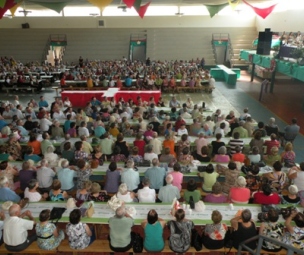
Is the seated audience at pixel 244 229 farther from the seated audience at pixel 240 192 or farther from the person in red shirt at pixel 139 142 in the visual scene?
the person in red shirt at pixel 139 142

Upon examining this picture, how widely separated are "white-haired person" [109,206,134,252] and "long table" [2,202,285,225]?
0.37 m

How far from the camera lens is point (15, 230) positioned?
460 cm

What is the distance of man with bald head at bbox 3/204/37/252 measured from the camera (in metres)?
4.60

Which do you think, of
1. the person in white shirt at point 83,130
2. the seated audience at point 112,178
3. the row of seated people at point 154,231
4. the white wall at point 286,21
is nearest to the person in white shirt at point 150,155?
the seated audience at point 112,178

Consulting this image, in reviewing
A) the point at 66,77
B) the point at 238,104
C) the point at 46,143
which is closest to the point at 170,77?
the point at 238,104

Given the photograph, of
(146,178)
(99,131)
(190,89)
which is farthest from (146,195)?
(190,89)

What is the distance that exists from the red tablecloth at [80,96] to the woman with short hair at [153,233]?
1155 cm

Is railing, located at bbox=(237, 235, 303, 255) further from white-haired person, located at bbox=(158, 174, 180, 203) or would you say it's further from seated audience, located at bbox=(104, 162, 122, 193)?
seated audience, located at bbox=(104, 162, 122, 193)

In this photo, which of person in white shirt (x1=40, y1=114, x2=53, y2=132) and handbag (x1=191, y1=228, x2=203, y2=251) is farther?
person in white shirt (x1=40, y1=114, x2=53, y2=132)

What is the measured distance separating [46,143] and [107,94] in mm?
7141

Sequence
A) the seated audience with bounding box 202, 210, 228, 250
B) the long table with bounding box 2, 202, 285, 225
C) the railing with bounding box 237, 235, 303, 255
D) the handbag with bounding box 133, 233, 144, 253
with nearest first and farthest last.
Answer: the railing with bounding box 237, 235, 303, 255, the seated audience with bounding box 202, 210, 228, 250, the handbag with bounding box 133, 233, 144, 253, the long table with bounding box 2, 202, 285, 225

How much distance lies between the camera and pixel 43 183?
6379 millimetres

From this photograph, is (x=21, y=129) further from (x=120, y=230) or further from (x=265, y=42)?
(x=265, y=42)

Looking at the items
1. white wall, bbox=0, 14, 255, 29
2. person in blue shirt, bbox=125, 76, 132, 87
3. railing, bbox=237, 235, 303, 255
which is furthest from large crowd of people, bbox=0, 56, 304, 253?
white wall, bbox=0, 14, 255, 29
